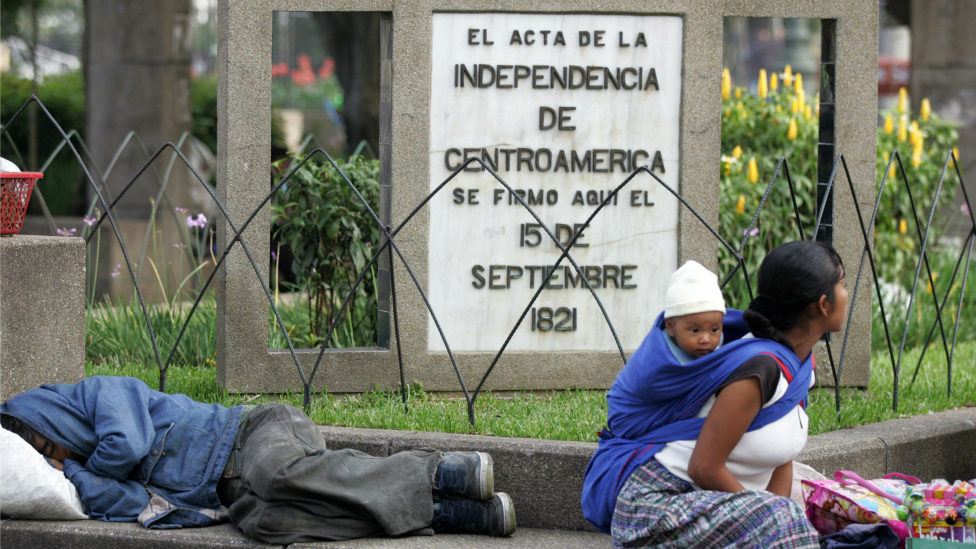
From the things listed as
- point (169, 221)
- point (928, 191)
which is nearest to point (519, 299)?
point (928, 191)

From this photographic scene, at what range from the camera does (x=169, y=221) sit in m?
9.47

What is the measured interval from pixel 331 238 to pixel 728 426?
3.06 m

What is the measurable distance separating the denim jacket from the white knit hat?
5.20 ft

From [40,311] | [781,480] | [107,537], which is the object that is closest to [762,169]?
[781,480]

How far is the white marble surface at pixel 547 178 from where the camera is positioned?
15.4 ft

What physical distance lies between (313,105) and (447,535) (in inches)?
1011

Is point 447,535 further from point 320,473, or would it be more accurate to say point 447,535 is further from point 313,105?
point 313,105

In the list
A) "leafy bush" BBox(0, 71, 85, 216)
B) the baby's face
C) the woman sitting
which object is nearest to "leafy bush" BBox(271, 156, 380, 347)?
Result: the woman sitting

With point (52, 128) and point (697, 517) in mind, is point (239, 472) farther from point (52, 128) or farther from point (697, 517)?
point (52, 128)

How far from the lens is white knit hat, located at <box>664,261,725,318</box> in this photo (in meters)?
2.90

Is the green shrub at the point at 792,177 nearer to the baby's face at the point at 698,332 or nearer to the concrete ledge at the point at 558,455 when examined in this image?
the concrete ledge at the point at 558,455

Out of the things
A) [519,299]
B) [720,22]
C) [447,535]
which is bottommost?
[447,535]

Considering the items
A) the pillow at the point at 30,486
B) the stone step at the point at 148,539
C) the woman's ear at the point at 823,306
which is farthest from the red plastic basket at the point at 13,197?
the woman's ear at the point at 823,306

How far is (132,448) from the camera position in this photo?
3342 mm
